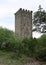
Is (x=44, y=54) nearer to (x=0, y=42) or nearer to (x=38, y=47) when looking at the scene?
(x=38, y=47)

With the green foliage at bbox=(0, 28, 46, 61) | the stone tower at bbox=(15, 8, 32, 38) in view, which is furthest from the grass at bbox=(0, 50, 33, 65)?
the stone tower at bbox=(15, 8, 32, 38)

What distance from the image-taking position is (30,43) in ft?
61.0

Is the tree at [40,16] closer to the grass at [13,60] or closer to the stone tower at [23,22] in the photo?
the stone tower at [23,22]

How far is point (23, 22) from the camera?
30922 millimetres

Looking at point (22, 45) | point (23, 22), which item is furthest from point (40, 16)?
point (22, 45)

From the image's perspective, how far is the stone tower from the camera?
30609mm

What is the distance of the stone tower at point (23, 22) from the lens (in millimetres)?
30609

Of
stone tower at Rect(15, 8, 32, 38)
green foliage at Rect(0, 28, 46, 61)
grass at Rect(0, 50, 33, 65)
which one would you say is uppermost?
stone tower at Rect(15, 8, 32, 38)

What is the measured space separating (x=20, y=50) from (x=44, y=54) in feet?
10.6

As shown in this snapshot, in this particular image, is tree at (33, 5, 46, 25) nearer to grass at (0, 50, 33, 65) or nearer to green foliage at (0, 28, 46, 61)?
green foliage at (0, 28, 46, 61)

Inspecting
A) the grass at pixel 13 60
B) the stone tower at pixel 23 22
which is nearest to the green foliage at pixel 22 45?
the grass at pixel 13 60

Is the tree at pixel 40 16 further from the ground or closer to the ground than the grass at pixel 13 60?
further from the ground

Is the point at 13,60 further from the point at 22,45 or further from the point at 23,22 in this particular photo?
the point at 23,22

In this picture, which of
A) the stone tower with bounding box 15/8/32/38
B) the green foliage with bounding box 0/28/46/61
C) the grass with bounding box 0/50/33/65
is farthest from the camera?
the stone tower with bounding box 15/8/32/38
